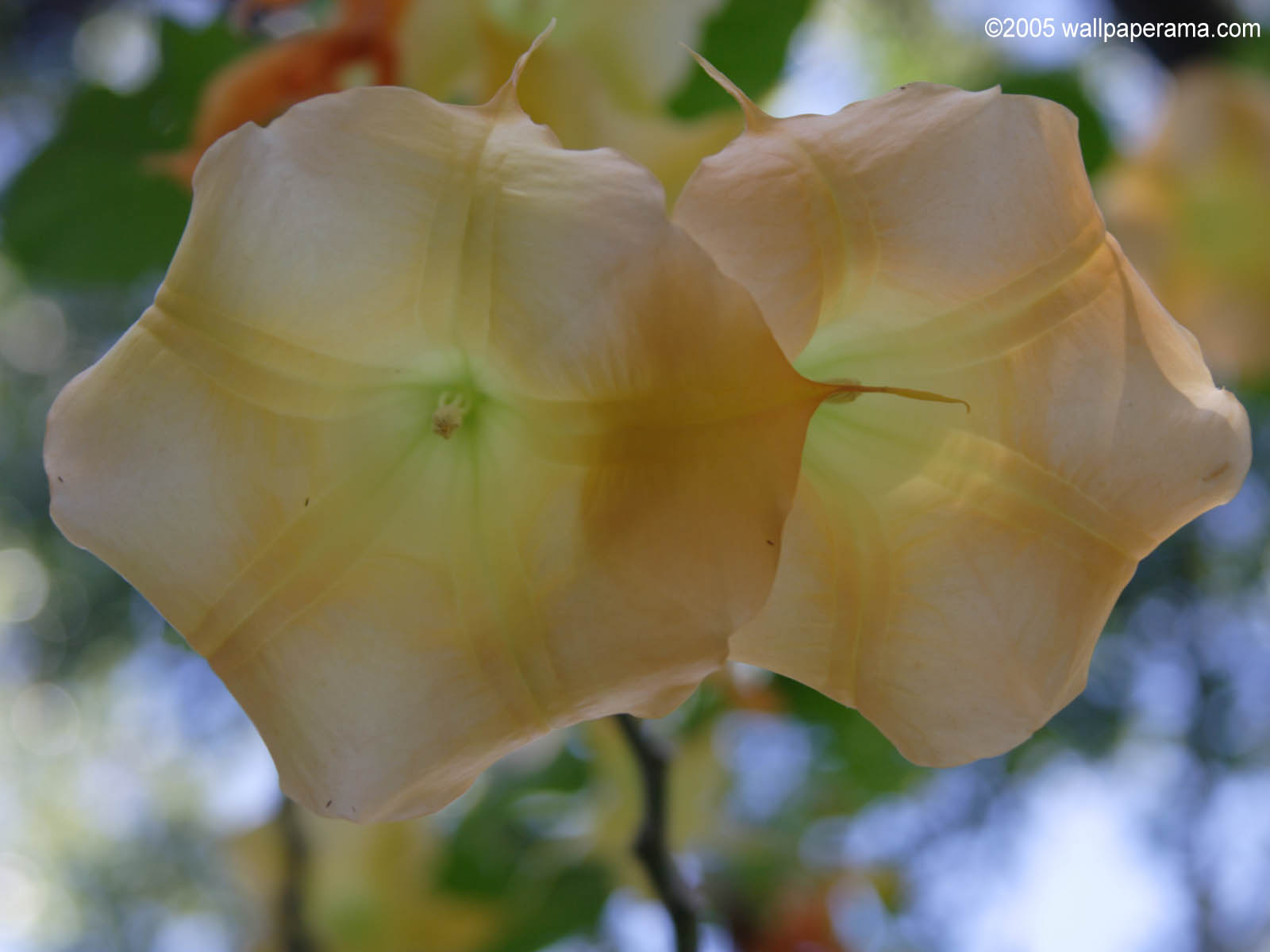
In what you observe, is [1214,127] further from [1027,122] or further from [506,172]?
[506,172]

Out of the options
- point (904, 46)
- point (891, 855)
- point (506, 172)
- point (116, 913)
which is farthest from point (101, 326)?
point (506, 172)

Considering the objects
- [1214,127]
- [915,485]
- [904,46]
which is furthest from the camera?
[904,46]

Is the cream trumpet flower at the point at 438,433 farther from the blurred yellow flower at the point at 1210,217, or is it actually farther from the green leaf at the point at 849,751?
the blurred yellow flower at the point at 1210,217

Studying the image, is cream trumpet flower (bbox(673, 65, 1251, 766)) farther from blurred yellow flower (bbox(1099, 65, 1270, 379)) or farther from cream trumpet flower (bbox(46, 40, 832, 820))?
blurred yellow flower (bbox(1099, 65, 1270, 379))

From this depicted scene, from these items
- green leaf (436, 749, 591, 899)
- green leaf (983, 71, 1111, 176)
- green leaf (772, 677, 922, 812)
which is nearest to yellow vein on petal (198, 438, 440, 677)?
green leaf (772, 677, 922, 812)

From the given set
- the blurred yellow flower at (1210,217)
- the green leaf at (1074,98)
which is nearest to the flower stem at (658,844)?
the green leaf at (1074,98)

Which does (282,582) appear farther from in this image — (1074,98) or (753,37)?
(1074,98)

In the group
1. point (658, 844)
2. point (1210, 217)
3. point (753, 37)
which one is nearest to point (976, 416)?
point (658, 844)
